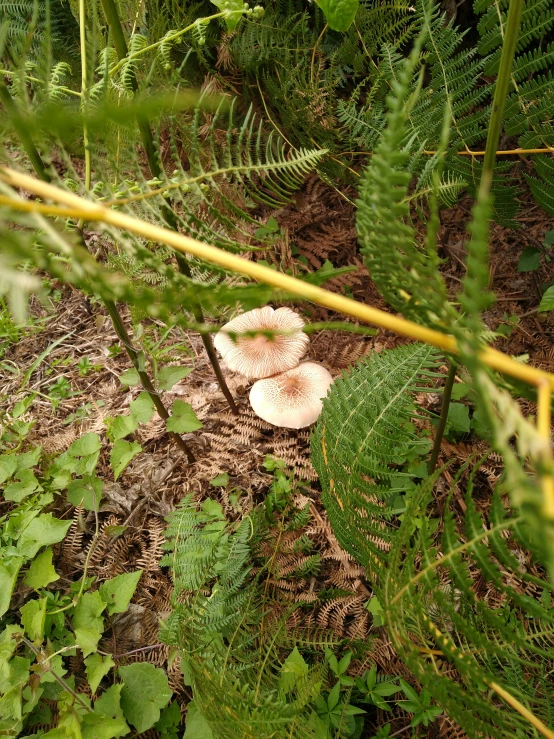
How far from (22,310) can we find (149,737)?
1.67 meters

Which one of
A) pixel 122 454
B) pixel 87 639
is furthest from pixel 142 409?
pixel 87 639

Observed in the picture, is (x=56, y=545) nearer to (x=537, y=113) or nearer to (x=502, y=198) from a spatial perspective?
(x=502, y=198)

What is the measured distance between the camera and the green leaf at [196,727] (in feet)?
4.43

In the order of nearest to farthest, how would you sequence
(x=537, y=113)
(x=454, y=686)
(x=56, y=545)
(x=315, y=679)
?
(x=454, y=686)
(x=315, y=679)
(x=537, y=113)
(x=56, y=545)

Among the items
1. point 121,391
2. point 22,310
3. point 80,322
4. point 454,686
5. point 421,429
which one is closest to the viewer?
point 22,310

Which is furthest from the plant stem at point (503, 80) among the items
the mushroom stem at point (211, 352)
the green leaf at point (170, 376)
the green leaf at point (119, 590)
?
the green leaf at point (119, 590)

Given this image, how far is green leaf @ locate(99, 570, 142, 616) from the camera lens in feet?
5.20

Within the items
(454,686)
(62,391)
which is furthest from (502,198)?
(62,391)

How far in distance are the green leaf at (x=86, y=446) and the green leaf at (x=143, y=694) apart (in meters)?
0.74

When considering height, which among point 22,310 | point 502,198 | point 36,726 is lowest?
point 36,726

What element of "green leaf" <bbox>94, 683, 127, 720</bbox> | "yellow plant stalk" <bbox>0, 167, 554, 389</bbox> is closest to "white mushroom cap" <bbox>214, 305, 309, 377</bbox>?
"green leaf" <bbox>94, 683, 127, 720</bbox>

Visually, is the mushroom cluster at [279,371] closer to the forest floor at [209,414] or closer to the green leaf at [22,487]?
the forest floor at [209,414]

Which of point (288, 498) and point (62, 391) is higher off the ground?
point (288, 498)

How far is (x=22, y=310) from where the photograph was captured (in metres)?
0.38
